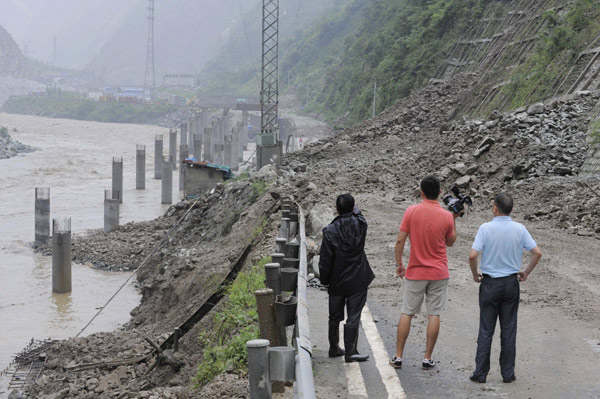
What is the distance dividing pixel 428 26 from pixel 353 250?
157 feet

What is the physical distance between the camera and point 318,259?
405 inches

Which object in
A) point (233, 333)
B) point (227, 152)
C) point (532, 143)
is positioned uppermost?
point (532, 143)

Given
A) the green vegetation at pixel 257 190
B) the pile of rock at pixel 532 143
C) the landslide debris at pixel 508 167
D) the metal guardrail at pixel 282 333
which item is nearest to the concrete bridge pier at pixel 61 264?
the green vegetation at pixel 257 190

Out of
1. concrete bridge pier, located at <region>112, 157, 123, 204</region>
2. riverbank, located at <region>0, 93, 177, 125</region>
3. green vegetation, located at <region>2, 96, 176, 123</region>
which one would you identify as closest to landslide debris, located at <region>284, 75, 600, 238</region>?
concrete bridge pier, located at <region>112, 157, 123, 204</region>

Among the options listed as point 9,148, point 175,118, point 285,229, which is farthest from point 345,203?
point 175,118

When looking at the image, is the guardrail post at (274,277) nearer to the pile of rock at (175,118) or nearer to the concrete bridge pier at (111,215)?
the concrete bridge pier at (111,215)

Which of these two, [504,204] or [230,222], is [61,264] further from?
[504,204]

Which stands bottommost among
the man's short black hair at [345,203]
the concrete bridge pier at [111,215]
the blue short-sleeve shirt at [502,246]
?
the concrete bridge pier at [111,215]

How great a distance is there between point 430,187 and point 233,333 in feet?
9.15

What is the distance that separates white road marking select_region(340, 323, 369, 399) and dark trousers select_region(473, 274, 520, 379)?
3.05 feet

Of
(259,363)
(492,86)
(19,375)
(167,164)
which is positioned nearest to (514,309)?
(259,363)

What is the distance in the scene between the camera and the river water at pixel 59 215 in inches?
775

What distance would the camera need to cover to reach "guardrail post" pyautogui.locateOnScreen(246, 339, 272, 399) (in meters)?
4.23

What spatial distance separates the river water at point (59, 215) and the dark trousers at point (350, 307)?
8.46 meters
